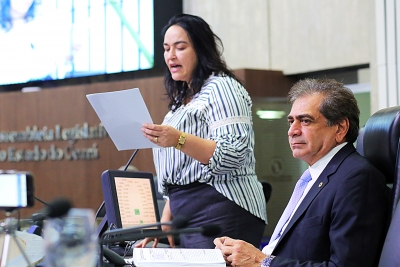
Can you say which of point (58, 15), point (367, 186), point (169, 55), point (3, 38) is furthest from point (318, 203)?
point (3, 38)

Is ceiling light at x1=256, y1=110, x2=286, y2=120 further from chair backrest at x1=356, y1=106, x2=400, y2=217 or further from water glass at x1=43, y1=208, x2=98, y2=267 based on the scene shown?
water glass at x1=43, y1=208, x2=98, y2=267

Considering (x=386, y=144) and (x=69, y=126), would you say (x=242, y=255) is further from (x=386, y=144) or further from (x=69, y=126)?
(x=69, y=126)

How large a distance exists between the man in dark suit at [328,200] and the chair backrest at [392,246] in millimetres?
57

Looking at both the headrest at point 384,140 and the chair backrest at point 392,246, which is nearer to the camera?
the chair backrest at point 392,246

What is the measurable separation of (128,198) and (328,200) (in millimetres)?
665

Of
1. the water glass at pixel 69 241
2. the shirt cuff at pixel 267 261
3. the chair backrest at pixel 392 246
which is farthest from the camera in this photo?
the shirt cuff at pixel 267 261

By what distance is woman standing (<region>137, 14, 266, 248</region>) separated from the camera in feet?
7.79

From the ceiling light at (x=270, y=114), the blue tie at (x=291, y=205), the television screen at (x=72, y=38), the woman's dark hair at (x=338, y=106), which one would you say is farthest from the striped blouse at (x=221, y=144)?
the television screen at (x=72, y=38)

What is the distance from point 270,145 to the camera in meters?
5.64

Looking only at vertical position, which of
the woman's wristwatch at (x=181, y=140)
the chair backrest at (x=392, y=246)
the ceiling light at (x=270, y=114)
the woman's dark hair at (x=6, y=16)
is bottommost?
the chair backrest at (x=392, y=246)

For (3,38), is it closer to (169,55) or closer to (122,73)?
(122,73)

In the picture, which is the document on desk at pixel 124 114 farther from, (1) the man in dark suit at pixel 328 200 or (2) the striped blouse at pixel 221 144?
(1) the man in dark suit at pixel 328 200

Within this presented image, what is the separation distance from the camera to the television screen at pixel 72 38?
6645 millimetres

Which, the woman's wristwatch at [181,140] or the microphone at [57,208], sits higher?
the woman's wristwatch at [181,140]
